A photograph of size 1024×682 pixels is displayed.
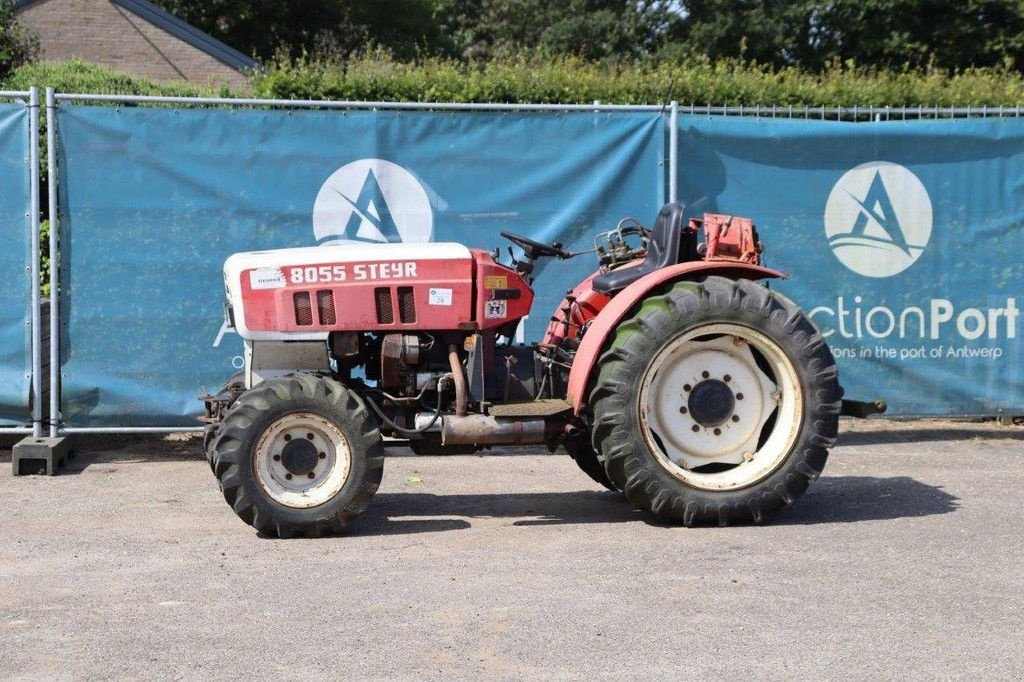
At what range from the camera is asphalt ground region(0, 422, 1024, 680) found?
4801mm

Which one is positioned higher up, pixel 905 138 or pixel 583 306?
pixel 905 138

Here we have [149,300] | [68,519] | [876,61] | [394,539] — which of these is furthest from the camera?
[876,61]

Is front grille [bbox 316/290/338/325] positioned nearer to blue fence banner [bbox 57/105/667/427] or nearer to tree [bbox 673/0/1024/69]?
blue fence banner [bbox 57/105/667/427]

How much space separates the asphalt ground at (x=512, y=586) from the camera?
4.80 meters

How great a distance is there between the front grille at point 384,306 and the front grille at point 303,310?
1.17ft

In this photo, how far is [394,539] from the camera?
6789 mm

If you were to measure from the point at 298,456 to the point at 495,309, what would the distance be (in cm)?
132

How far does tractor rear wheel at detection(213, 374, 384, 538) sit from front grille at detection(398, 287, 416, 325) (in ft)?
1.74

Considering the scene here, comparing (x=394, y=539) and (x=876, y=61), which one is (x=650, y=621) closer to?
(x=394, y=539)

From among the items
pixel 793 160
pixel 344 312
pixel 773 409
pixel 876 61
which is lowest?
pixel 773 409

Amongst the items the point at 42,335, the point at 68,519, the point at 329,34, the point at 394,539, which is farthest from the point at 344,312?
the point at 329,34

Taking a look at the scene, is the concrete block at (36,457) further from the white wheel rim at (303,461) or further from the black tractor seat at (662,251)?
the black tractor seat at (662,251)

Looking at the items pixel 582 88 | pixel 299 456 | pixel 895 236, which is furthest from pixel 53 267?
pixel 582 88

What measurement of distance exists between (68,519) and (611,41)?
28134 millimetres
